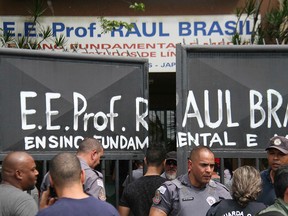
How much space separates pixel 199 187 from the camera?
19.2 ft

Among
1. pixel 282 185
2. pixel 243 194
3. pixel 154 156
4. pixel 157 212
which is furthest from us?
pixel 154 156

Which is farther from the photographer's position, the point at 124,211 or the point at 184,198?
the point at 124,211

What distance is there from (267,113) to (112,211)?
2581mm

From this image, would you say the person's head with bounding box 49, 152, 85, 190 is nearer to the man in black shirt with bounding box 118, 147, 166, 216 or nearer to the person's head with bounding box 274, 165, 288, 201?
the person's head with bounding box 274, 165, 288, 201

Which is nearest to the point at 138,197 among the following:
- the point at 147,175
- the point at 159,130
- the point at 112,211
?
the point at 147,175

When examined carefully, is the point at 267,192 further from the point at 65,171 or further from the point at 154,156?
the point at 65,171

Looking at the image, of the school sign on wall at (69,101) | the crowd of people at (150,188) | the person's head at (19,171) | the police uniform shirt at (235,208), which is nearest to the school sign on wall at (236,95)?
A: the crowd of people at (150,188)

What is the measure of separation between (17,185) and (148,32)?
6927 millimetres

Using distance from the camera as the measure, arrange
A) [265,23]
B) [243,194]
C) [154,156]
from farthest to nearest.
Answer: [265,23], [154,156], [243,194]

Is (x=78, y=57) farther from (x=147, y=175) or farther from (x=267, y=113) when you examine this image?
(x=267, y=113)

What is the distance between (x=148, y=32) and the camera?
462 inches

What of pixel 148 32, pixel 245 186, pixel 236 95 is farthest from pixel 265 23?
pixel 245 186

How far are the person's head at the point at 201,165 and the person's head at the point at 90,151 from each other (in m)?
0.78

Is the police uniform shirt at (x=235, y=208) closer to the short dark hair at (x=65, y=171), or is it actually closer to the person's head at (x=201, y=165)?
the person's head at (x=201, y=165)
